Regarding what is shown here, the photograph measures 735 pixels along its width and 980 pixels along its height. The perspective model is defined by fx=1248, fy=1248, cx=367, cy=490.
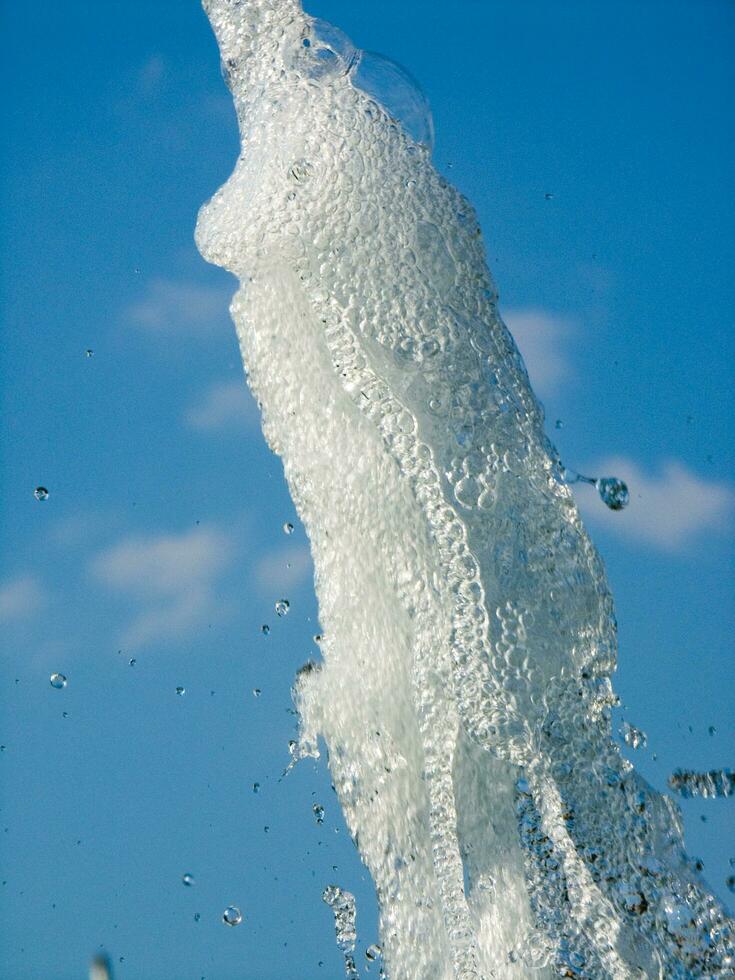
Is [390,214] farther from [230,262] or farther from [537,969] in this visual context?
[537,969]

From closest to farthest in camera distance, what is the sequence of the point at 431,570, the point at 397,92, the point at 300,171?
the point at 431,570 → the point at 300,171 → the point at 397,92

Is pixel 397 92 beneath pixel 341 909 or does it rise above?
above

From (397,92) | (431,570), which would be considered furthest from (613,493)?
(397,92)

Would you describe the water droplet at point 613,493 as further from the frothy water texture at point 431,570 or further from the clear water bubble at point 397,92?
the clear water bubble at point 397,92

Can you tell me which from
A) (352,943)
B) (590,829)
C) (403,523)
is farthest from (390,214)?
(352,943)

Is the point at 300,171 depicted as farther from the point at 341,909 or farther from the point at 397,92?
the point at 341,909

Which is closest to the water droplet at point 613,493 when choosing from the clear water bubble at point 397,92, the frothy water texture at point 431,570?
the frothy water texture at point 431,570

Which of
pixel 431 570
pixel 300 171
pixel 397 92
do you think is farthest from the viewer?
pixel 397 92

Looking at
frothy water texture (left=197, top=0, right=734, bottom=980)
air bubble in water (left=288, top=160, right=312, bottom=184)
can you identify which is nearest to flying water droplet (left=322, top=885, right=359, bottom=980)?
frothy water texture (left=197, top=0, right=734, bottom=980)
